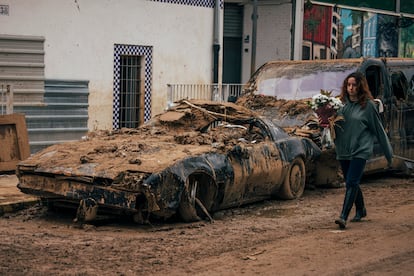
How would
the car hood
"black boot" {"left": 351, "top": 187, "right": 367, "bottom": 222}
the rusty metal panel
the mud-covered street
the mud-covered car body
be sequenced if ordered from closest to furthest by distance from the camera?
the mud-covered street
the car hood
"black boot" {"left": 351, "top": 187, "right": 367, "bottom": 222}
the mud-covered car body
the rusty metal panel

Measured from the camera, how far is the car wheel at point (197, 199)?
10102mm

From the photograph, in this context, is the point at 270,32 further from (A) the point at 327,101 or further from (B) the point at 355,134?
(B) the point at 355,134

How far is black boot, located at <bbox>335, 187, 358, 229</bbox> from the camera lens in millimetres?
9922

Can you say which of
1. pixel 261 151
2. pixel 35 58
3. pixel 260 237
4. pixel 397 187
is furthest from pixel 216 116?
pixel 35 58

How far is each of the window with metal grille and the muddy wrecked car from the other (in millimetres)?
5861

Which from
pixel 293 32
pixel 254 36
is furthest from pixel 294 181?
pixel 293 32

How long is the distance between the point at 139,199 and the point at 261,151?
2.48 meters

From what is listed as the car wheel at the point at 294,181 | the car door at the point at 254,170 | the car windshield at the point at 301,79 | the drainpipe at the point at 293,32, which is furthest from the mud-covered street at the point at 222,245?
the drainpipe at the point at 293,32

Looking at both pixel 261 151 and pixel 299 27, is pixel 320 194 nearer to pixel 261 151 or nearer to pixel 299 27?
pixel 261 151

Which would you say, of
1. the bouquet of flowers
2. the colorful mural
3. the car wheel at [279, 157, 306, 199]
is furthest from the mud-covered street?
the colorful mural

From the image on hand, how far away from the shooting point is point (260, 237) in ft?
31.0

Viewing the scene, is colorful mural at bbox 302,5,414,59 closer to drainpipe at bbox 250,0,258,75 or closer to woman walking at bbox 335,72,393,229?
drainpipe at bbox 250,0,258,75

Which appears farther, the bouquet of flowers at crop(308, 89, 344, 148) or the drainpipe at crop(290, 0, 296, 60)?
the drainpipe at crop(290, 0, 296, 60)

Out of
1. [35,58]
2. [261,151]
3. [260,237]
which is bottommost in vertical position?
[260,237]
